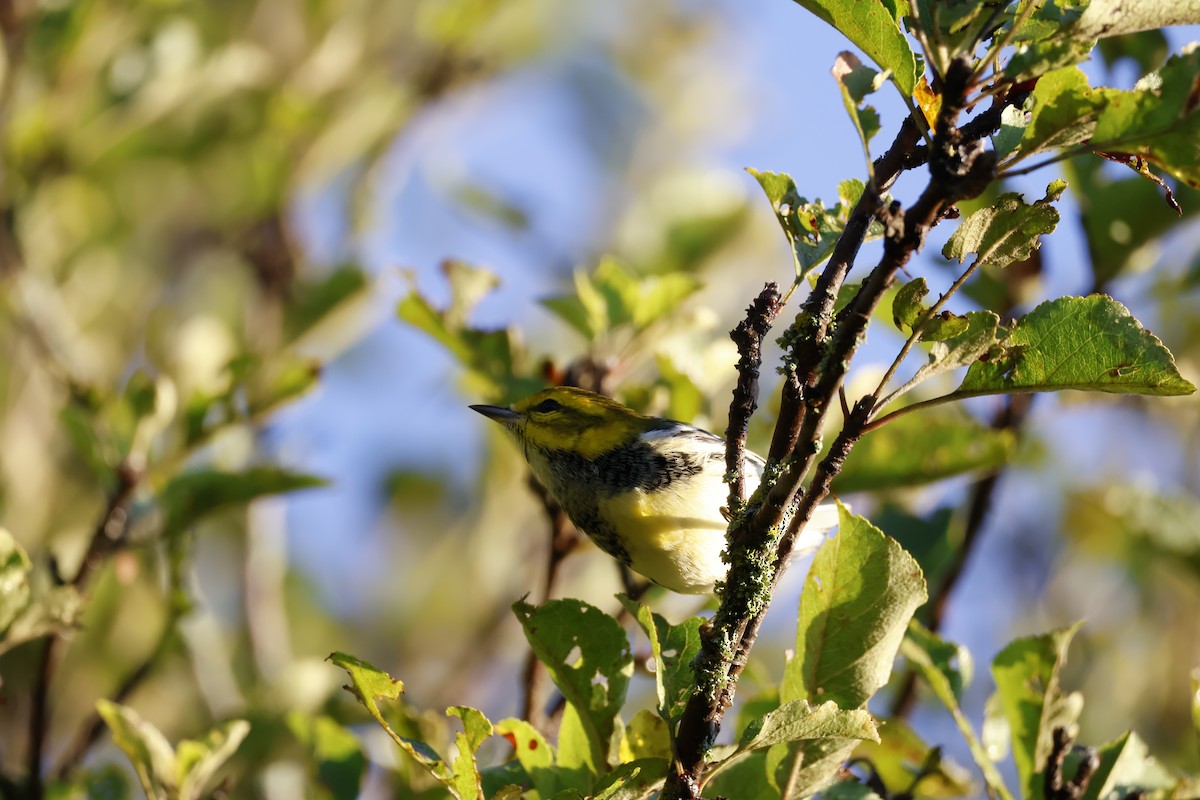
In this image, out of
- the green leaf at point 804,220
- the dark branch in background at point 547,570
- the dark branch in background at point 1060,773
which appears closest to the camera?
the green leaf at point 804,220

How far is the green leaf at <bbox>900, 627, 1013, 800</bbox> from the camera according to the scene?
2004 mm

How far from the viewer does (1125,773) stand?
1979 mm

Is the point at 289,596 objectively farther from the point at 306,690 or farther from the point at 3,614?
the point at 3,614

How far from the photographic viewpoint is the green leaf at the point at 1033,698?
1993 mm

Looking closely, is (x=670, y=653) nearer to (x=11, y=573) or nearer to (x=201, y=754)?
(x=201, y=754)

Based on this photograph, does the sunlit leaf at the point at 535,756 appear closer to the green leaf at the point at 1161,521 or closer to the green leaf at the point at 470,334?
the green leaf at the point at 470,334

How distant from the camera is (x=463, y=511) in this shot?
17.3ft

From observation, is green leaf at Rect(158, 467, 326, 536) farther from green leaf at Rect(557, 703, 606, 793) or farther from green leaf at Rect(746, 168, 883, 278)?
green leaf at Rect(746, 168, 883, 278)

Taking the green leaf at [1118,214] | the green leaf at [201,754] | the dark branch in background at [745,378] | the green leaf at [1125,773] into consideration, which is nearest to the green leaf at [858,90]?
the dark branch in background at [745,378]

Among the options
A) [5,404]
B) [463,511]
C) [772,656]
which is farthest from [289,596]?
[772,656]

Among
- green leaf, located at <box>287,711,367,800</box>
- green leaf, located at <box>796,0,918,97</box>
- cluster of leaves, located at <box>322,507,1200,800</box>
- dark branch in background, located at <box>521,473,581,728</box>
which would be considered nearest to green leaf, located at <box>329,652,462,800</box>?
cluster of leaves, located at <box>322,507,1200,800</box>

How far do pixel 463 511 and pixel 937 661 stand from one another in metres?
3.39

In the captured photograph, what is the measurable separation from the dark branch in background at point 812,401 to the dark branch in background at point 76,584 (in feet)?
4.39

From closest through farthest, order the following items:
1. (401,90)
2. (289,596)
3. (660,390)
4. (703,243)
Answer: (660,390), (703,243), (401,90), (289,596)
